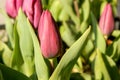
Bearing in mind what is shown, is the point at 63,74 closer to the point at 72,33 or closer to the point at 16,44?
the point at 16,44

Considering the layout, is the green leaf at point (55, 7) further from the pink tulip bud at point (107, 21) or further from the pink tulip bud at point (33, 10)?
the pink tulip bud at point (33, 10)

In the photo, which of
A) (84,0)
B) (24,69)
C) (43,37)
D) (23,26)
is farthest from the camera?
(84,0)

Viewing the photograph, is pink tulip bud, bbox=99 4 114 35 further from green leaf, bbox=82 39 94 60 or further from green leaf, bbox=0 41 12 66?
green leaf, bbox=0 41 12 66

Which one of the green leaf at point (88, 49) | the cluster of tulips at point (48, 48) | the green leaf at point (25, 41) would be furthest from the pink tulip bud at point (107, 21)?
the green leaf at point (25, 41)

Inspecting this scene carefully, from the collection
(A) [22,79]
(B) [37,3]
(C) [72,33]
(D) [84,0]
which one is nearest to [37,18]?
(B) [37,3]

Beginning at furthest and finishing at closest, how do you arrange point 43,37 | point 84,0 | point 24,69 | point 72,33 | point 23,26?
point 84,0
point 72,33
point 24,69
point 23,26
point 43,37

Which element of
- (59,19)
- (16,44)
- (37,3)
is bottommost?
(59,19)

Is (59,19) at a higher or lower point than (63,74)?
lower
